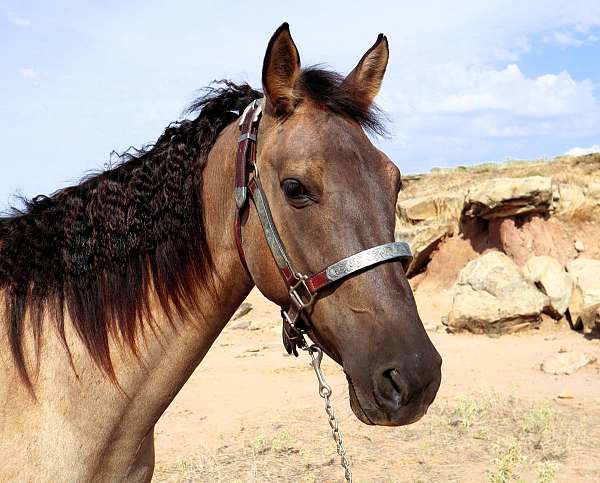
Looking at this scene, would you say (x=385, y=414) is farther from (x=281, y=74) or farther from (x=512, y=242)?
(x=512, y=242)

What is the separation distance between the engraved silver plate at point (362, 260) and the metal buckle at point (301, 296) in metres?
0.12

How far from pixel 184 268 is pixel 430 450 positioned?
4.64 meters

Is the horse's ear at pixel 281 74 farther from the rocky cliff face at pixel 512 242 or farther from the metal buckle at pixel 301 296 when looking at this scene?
the rocky cliff face at pixel 512 242

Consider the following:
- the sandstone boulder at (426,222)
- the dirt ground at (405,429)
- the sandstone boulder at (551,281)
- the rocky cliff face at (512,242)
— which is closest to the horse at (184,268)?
the dirt ground at (405,429)

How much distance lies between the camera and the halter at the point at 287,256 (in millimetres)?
2031

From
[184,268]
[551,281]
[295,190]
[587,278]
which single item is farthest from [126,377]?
[551,281]

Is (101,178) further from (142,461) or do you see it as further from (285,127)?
(142,461)

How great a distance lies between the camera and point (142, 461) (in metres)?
2.49

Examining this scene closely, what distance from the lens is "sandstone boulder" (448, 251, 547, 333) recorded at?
12.3 m

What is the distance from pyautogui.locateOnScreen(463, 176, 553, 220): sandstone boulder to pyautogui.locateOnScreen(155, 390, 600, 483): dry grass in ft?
26.4

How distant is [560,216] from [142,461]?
15016 mm

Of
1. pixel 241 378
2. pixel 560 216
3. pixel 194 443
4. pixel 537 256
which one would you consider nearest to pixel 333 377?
pixel 241 378

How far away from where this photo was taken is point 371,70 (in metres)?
2.67

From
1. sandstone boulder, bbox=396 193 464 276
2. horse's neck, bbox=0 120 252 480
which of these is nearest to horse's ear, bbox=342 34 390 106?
horse's neck, bbox=0 120 252 480
